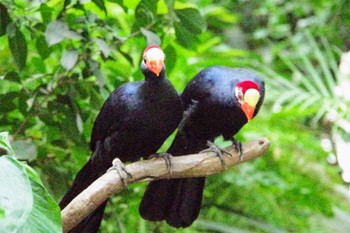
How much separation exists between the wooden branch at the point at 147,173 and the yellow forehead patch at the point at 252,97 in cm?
18

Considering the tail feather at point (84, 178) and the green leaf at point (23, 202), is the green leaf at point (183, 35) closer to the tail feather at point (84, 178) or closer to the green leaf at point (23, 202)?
the tail feather at point (84, 178)

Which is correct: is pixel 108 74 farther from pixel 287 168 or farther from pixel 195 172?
pixel 287 168

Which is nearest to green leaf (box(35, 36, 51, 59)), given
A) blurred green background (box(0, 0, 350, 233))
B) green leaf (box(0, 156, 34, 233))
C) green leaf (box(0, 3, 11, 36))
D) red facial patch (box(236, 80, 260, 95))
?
blurred green background (box(0, 0, 350, 233))

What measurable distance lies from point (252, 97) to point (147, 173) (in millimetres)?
335

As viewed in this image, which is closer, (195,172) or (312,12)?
(195,172)

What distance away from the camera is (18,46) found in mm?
1828

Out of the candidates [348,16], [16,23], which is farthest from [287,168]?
[16,23]

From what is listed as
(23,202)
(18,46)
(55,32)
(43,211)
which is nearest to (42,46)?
(18,46)

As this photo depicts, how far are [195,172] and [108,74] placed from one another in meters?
0.63

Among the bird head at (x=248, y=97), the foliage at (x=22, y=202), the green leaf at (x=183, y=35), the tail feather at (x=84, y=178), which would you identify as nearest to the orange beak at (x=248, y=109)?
the bird head at (x=248, y=97)

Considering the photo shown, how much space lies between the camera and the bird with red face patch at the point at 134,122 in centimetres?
168

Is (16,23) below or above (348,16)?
above

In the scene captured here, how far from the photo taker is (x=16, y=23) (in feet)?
5.94

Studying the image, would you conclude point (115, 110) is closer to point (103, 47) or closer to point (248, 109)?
point (103, 47)
